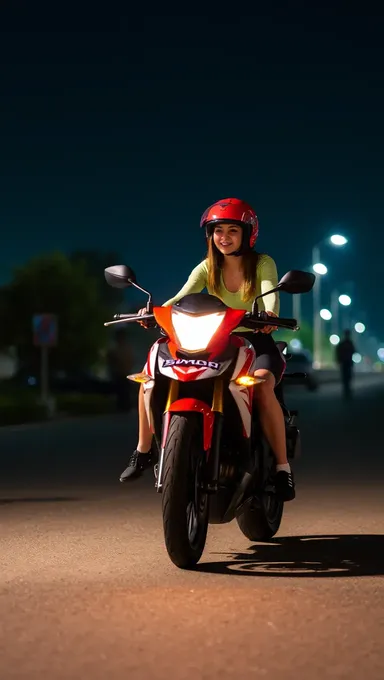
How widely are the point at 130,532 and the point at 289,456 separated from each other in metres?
1.62

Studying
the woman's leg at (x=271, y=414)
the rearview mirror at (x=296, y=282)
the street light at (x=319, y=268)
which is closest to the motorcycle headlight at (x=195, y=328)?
the rearview mirror at (x=296, y=282)

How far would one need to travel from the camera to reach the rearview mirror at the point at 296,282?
8.73 meters

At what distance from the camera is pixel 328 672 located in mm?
5891

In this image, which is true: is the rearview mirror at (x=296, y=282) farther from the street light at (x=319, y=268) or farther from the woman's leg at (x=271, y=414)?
the street light at (x=319, y=268)

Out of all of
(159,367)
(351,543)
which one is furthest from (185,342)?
(351,543)

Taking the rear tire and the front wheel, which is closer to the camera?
the front wheel

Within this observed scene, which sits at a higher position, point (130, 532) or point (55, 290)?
point (55, 290)

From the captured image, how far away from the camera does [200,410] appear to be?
26.9 feet

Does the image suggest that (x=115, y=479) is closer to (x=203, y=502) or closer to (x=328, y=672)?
(x=203, y=502)

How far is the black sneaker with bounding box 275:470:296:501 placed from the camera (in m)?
9.10

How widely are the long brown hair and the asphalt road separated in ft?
5.49

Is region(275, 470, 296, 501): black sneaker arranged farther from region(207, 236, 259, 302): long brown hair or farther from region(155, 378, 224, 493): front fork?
region(207, 236, 259, 302): long brown hair

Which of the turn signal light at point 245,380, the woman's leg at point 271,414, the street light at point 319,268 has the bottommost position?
the woman's leg at point 271,414

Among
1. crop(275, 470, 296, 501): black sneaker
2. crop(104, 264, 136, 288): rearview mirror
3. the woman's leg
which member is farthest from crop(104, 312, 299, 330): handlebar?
crop(275, 470, 296, 501): black sneaker
